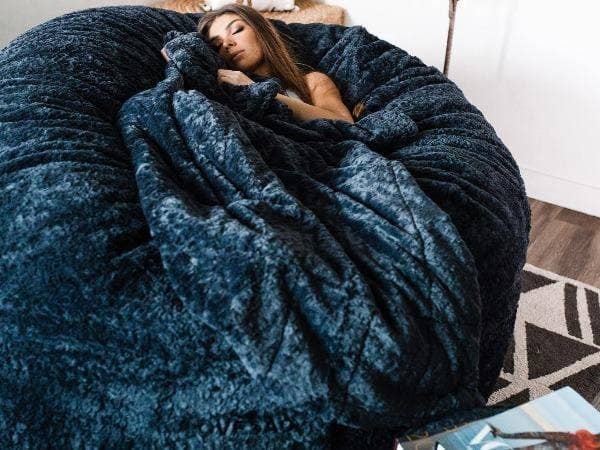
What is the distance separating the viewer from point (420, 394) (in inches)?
31.2

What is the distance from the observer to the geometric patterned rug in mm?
1380

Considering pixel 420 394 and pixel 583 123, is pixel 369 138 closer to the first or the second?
pixel 420 394

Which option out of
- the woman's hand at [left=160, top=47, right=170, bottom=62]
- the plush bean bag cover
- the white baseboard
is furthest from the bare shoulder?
the white baseboard

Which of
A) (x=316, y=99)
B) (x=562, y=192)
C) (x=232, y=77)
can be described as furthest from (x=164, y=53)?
(x=562, y=192)

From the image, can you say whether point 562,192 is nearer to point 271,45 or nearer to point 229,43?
point 271,45

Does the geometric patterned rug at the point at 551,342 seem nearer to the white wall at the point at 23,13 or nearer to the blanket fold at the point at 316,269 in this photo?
the blanket fold at the point at 316,269

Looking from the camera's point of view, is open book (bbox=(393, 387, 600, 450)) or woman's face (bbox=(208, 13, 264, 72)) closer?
open book (bbox=(393, 387, 600, 450))

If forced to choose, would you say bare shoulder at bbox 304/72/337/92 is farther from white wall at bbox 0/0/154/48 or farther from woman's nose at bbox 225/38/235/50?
white wall at bbox 0/0/154/48

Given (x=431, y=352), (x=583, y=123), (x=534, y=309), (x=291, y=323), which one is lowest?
(x=534, y=309)

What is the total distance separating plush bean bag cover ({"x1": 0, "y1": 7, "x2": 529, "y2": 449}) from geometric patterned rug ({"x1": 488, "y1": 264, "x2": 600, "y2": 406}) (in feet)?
1.21

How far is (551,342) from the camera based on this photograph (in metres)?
1.53

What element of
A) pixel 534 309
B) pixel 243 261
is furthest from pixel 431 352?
pixel 534 309

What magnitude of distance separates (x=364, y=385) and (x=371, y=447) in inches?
6.6

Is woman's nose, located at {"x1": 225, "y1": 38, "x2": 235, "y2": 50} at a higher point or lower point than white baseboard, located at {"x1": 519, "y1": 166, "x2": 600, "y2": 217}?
higher
